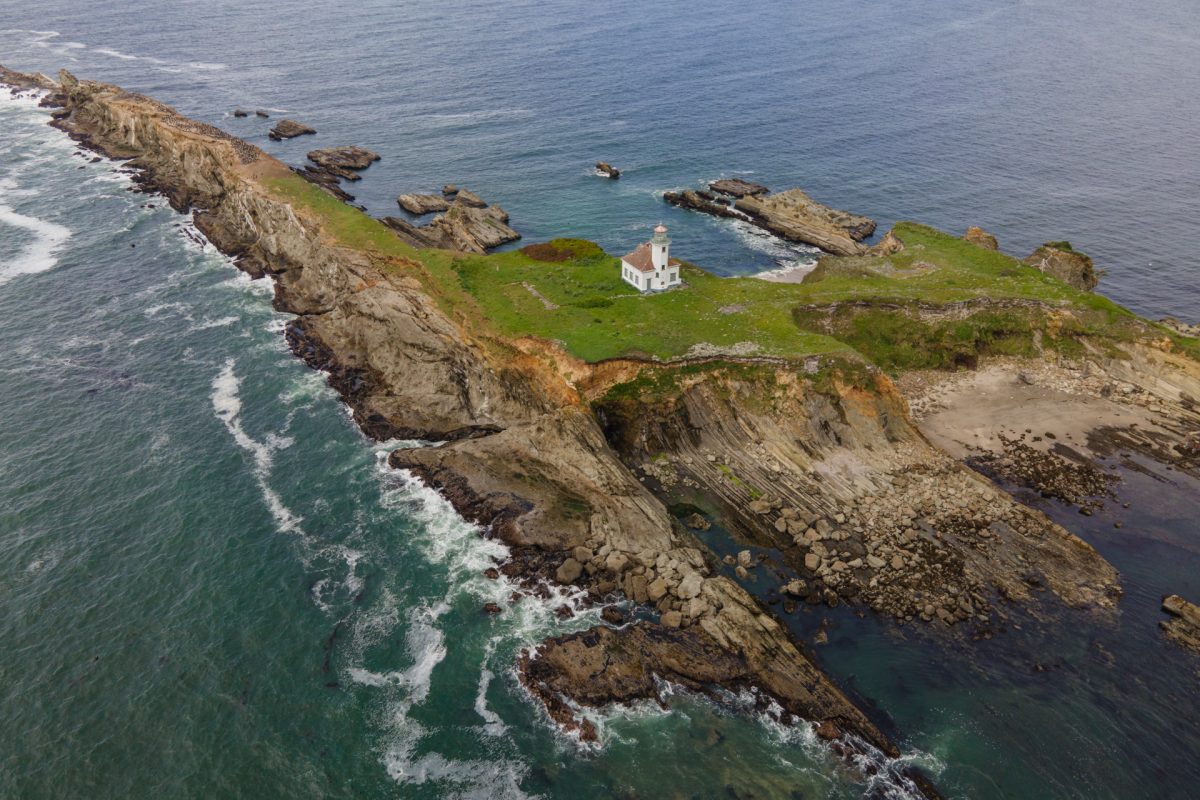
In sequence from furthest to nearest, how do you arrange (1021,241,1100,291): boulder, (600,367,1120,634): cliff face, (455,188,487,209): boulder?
1. (455,188,487,209): boulder
2. (1021,241,1100,291): boulder
3. (600,367,1120,634): cliff face

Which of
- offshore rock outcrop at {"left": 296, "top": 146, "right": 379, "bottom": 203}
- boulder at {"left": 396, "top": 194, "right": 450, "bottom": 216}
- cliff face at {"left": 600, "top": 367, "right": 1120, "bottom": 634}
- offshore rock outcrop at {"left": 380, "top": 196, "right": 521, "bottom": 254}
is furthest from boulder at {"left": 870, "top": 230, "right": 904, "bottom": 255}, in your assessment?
offshore rock outcrop at {"left": 296, "top": 146, "right": 379, "bottom": 203}

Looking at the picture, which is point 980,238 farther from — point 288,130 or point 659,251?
point 288,130

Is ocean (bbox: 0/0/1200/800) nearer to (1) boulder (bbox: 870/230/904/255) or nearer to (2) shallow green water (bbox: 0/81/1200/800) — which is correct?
(2) shallow green water (bbox: 0/81/1200/800)

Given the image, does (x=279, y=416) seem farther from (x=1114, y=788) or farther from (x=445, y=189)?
(x=1114, y=788)

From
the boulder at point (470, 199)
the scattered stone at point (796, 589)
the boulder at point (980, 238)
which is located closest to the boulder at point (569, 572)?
the scattered stone at point (796, 589)

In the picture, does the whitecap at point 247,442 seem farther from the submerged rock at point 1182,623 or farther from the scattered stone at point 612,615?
the submerged rock at point 1182,623

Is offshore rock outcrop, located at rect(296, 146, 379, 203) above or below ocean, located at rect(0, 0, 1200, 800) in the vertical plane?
above

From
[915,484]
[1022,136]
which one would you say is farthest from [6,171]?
[1022,136]
